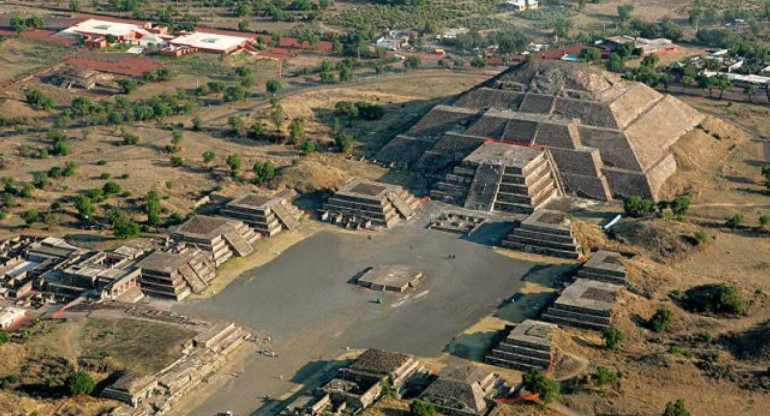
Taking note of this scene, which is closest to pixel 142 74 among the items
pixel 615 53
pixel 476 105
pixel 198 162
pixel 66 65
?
pixel 66 65

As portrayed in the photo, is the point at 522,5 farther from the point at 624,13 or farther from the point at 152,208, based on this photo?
the point at 152,208

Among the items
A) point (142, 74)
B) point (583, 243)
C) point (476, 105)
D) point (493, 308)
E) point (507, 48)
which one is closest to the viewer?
point (493, 308)

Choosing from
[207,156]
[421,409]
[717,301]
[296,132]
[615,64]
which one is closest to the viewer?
[421,409]

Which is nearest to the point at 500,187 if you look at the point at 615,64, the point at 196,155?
the point at 196,155

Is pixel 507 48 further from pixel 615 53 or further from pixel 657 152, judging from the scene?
pixel 657 152

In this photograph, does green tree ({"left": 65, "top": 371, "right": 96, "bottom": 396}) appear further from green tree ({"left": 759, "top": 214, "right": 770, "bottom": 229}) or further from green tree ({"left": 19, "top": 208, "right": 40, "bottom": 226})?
green tree ({"left": 759, "top": 214, "right": 770, "bottom": 229})

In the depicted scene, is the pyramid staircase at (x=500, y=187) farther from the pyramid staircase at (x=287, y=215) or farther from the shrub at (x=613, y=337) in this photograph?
the shrub at (x=613, y=337)

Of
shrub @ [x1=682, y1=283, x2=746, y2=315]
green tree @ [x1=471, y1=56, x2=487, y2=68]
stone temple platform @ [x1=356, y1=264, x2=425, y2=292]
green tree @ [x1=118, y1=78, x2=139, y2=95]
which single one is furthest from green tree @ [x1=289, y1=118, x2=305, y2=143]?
shrub @ [x1=682, y1=283, x2=746, y2=315]

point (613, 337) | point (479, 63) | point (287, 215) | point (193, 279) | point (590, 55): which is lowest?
point (193, 279)
